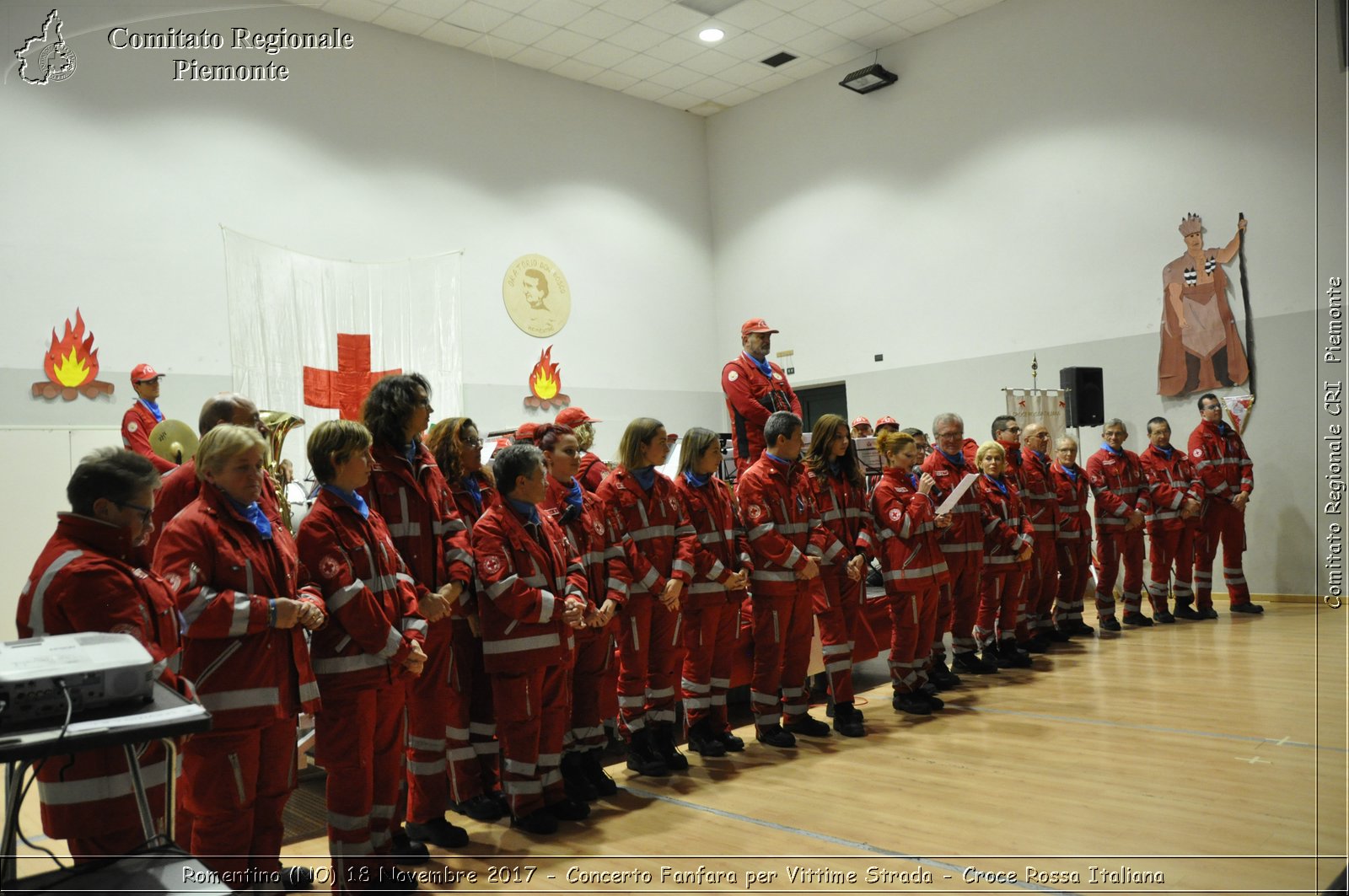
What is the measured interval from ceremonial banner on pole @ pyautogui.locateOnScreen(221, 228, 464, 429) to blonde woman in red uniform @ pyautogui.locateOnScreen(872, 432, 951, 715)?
17.9ft

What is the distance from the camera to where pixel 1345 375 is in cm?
735

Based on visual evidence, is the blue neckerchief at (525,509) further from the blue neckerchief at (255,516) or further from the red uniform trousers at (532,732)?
the blue neckerchief at (255,516)

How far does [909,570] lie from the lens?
5.27 metres

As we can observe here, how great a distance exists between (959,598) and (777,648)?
1.76 metres

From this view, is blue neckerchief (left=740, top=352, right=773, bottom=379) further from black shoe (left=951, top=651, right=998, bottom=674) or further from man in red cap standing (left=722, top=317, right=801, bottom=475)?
black shoe (left=951, top=651, right=998, bottom=674)

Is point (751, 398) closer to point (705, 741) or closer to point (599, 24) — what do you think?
point (705, 741)

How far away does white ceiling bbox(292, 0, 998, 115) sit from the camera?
10.2m

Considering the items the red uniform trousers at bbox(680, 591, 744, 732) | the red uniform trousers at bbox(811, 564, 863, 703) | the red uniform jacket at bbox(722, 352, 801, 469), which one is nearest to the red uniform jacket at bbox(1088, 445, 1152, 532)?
the red uniform jacket at bbox(722, 352, 801, 469)

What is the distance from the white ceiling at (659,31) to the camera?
400 inches

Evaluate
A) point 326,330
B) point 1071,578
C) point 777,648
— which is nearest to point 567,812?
point 777,648

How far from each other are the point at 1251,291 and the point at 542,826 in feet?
28.1

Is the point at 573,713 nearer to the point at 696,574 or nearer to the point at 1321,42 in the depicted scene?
the point at 696,574

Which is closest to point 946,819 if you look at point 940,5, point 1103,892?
point 1103,892

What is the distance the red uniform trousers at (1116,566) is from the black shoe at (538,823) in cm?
558
